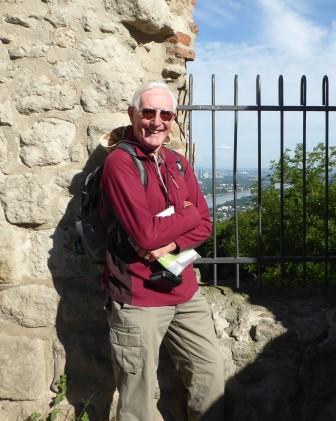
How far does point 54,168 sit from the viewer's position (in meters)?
2.61

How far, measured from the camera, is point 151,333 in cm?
218

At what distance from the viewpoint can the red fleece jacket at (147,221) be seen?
6.66ft

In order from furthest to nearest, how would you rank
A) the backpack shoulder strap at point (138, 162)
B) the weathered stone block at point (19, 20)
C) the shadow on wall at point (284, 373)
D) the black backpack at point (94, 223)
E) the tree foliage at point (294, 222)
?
the tree foliage at point (294, 222)
the shadow on wall at point (284, 373)
the weathered stone block at point (19, 20)
the black backpack at point (94, 223)
the backpack shoulder strap at point (138, 162)

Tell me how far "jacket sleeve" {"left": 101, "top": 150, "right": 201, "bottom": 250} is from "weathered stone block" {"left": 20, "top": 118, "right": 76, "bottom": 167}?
0.58 meters

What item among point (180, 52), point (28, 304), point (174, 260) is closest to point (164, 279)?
point (174, 260)

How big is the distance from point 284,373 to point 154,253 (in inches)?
45.4

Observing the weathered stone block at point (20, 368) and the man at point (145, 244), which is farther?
the weathered stone block at point (20, 368)

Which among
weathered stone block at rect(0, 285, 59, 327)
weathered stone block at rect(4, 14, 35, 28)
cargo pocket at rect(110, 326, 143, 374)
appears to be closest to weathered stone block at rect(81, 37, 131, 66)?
weathered stone block at rect(4, 14, 35, 28)

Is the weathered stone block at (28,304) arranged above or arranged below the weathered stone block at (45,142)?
below

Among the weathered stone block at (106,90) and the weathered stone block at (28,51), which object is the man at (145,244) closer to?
the weathered stone block at (106,90)

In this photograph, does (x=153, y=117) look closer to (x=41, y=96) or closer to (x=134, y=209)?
(x=134, y=209)

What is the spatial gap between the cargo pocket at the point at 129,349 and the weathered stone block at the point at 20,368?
670mm

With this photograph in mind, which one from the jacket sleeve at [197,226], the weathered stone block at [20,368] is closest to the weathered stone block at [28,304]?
the weathered stone block at [20,368]

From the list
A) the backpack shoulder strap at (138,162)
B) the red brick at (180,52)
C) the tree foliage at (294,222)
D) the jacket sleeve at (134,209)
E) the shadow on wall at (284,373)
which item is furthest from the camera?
the tree foliage at (294,222)
